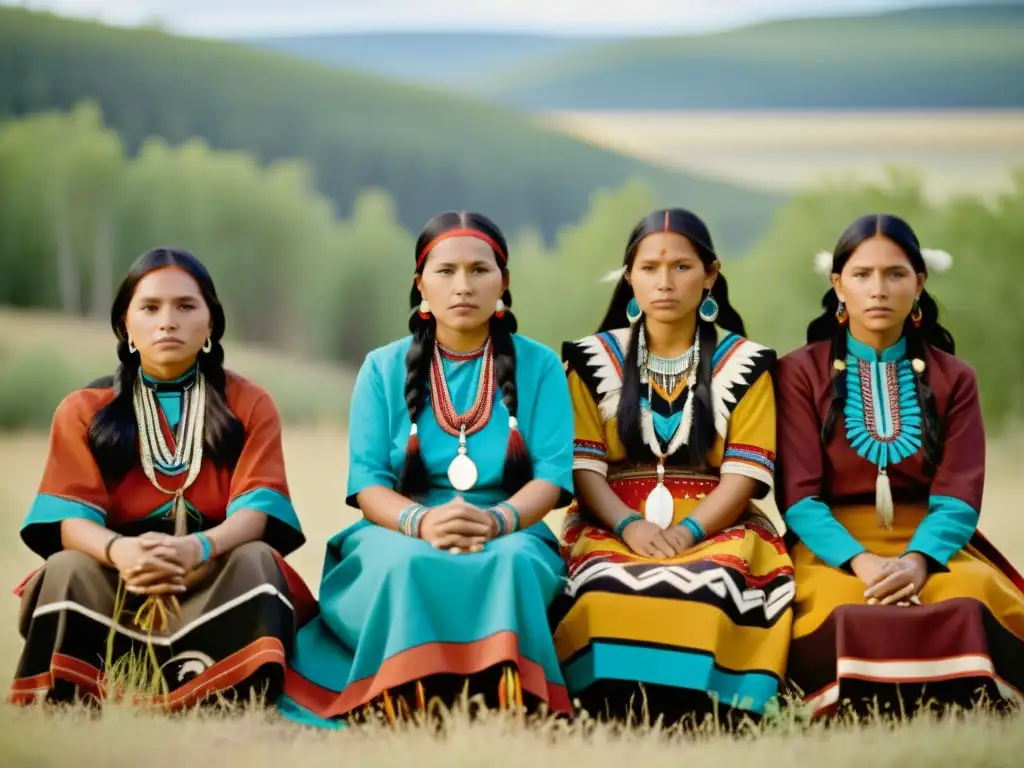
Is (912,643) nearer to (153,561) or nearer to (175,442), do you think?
(153,561)

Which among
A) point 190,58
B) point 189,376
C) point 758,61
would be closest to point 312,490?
point 189,376

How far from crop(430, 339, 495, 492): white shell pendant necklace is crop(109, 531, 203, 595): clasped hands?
2.99 feet

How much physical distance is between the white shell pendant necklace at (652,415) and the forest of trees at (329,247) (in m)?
8.56

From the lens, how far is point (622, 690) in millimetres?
4242

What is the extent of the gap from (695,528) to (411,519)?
980 mm

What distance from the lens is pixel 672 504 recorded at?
472 cm

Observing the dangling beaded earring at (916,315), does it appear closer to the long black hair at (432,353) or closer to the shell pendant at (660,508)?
the shell pendant at (660,508)

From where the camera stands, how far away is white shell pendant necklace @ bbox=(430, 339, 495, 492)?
4551 mm

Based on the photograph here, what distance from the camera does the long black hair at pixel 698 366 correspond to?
187 inches

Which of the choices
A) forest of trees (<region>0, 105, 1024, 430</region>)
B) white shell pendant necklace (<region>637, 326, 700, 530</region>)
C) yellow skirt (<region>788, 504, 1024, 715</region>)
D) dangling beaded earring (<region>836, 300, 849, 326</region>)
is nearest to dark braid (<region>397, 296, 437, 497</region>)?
white shell pendant necklace (<region>637, 326, 700, 530</region>)

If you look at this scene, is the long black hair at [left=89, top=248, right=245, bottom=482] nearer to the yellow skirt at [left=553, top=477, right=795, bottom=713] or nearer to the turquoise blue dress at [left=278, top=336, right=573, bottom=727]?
the turquoise blue dress at [left=278, top=336, right=573, bottom=727]

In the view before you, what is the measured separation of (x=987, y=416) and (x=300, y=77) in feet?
40.4

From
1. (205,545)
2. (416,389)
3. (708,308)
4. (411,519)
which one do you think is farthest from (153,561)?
(708,308)

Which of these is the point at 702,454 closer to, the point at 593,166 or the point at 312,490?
the point at 312,490
